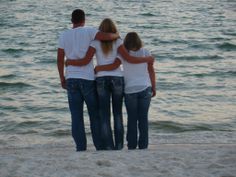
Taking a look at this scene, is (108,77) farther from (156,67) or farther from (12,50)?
(12,50)

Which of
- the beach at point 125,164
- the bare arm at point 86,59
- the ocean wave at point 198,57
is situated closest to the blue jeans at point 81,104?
the bare arm at point 86,59

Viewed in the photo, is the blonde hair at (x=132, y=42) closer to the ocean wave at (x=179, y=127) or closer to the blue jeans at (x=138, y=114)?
the blue jeans at (x=138, y=114)

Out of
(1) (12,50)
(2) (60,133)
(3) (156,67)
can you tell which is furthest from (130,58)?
(1) (12,50)

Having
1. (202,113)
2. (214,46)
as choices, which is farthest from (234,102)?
(214,46)

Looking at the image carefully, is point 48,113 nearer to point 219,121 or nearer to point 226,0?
point 219,121

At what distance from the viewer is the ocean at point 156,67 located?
37.8 feet

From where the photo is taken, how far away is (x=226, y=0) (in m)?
40.8

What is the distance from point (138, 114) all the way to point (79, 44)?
3.68ft

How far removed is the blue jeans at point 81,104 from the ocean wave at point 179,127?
12.3 feet

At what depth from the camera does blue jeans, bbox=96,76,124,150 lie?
7113mm

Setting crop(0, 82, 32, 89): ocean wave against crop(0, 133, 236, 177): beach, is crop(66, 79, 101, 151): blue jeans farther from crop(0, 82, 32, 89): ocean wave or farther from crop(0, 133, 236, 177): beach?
crop(0, 82, 32, 89): ocean wave

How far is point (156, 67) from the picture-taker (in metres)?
18.6

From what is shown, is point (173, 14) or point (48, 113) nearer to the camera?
point (48, 113)

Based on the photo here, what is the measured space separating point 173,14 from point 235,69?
15.6 meters
